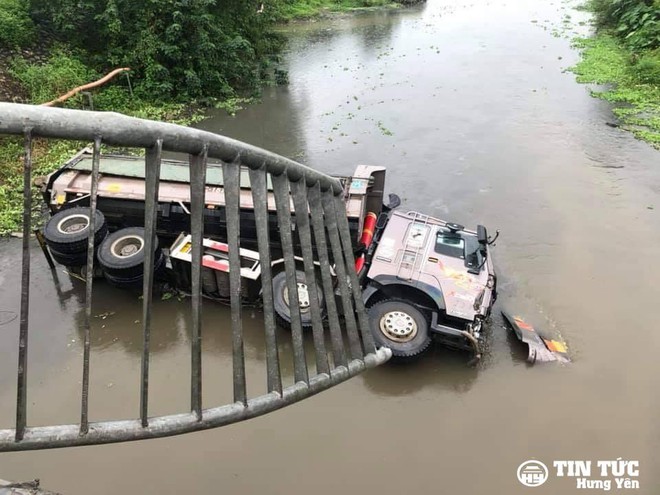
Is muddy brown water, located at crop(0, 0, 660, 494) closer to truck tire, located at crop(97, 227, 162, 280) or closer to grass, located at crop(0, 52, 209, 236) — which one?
truck tire, located at crop(97, 227, 162, 280)

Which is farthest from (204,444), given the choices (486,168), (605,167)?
(605,167)

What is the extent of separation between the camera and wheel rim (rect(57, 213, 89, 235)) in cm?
889

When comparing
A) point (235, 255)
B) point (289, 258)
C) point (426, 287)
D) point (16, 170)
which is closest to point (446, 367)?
point (426, 287)

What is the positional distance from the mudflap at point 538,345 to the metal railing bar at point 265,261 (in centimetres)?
694

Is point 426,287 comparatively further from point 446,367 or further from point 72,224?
point 72,224

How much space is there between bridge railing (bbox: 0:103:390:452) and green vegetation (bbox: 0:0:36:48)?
1958cm

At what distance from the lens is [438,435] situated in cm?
724

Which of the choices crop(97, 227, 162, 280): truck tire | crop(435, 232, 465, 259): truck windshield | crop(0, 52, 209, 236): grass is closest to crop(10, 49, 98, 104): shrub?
crop(0, 52, 209, 236): grass

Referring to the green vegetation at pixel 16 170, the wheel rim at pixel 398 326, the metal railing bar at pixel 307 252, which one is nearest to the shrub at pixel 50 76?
the green vegetation at pixel 16 170

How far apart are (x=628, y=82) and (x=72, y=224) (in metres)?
22.8

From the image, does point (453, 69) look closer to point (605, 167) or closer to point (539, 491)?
point (605, 167)

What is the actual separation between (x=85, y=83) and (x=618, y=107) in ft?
68.4

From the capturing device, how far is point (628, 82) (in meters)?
20.7

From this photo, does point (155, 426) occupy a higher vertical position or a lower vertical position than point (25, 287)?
lower
